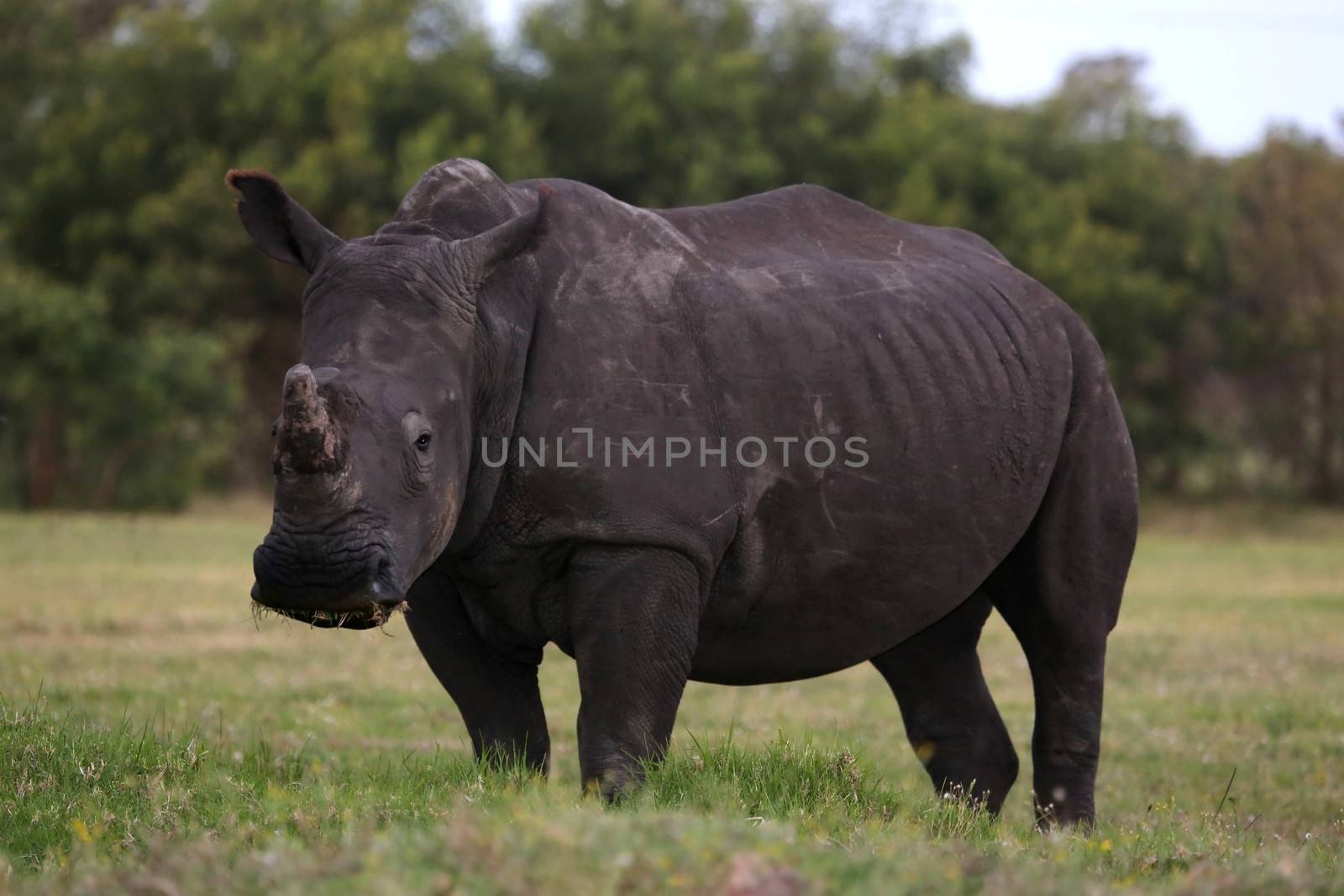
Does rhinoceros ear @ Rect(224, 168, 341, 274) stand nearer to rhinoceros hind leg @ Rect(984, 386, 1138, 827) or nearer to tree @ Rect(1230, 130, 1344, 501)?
rhinoceros hind leg @ Rect(984, 386, 1138, 827)

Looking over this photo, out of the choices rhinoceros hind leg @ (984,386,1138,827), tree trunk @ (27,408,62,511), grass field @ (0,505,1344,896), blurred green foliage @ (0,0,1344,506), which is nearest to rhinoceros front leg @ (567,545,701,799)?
grass field @ (0,505,1344,896)

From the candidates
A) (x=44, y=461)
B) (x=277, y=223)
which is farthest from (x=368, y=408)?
(x=44, y=461)

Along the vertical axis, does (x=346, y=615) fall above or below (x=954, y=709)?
above

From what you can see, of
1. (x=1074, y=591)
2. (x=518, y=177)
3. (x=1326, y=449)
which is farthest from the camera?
(x=1326, y=449)

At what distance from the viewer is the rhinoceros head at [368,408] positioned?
441 cm

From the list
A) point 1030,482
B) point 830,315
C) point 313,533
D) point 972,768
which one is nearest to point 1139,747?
point 972,768

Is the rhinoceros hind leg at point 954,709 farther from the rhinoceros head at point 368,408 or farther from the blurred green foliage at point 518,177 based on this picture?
the blurred green foliage at point 518,177

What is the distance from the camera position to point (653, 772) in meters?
4.87

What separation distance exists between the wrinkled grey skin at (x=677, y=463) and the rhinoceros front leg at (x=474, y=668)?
0.01 metres

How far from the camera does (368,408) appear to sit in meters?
4.61

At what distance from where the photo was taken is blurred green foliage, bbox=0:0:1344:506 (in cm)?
2597

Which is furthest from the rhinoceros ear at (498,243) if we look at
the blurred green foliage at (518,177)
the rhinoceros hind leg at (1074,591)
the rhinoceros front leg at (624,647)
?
the blurred green foliage at (518,177)

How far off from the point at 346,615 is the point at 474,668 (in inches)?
40.1

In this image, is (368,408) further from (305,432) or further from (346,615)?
(346,615)
